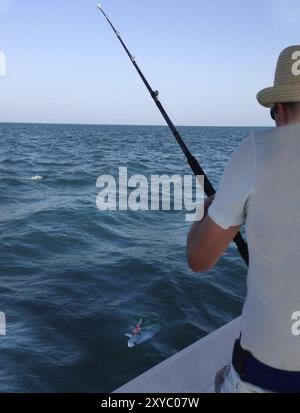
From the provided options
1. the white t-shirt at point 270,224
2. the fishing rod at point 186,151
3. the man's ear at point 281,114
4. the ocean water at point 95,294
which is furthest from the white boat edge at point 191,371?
A: the man's ear at point 281,114

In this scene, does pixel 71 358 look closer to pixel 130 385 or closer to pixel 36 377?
pixel 36 377

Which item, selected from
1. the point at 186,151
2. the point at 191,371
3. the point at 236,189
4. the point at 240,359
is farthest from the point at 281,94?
the point at 191,371

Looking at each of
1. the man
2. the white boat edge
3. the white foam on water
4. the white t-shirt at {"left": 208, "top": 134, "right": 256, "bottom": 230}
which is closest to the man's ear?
the man

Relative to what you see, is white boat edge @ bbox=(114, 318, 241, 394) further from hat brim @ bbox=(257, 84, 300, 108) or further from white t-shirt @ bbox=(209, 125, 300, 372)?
hat brim @ bbox=(257, 84, 300, 108)

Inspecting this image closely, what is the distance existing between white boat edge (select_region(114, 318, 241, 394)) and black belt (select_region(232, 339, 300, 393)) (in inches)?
42.4

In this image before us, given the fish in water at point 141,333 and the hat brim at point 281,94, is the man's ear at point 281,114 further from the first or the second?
the fish in water at point 141,333

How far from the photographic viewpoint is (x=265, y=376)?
61.2 inches

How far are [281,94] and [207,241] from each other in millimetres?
556

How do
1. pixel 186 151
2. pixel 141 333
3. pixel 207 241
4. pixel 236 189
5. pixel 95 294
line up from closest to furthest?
1. pixel 236 189
2. pixel 207 241
3. pixel 186 151
4. pixel 141 333
5. pixel 95 294

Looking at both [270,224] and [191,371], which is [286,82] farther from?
[191,371]

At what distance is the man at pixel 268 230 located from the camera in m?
1.39

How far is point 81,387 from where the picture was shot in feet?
13.1
